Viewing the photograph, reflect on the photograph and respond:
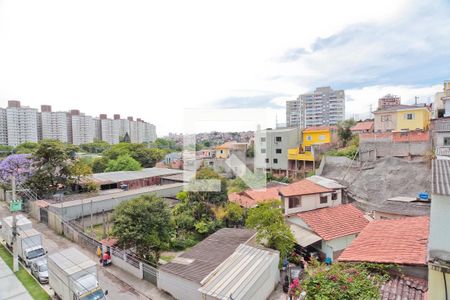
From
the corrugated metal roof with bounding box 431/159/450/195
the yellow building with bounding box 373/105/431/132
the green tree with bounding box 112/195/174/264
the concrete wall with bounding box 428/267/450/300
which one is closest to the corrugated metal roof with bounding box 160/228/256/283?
the green tree with bounding box 112/195/174/264

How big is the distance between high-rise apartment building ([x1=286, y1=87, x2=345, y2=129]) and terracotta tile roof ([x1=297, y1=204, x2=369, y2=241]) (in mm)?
51108

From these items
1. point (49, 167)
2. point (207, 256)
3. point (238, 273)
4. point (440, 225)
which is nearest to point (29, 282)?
point (207, 256)

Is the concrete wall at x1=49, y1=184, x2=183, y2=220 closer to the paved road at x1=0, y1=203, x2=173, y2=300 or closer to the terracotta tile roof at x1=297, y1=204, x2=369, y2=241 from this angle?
the paved road at x1=0, y1=203, x2=173, y2=300

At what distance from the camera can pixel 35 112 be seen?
56656 mm

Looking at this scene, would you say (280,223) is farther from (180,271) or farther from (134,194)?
(134,194)

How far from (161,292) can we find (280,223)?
189 inches

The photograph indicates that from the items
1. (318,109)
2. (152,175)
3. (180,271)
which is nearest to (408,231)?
(180,271)

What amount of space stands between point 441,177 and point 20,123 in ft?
228

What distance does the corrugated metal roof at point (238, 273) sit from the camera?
6691mm

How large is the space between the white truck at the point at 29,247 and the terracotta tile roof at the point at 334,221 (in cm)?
1110

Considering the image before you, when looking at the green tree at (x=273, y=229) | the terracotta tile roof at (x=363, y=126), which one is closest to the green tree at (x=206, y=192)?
the green tree at (x=273, y=229)

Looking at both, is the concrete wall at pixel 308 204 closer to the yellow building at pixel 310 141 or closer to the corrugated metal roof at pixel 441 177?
the corrugated metal roof at pixel 441 177

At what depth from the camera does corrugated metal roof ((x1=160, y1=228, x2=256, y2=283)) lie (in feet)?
26.3

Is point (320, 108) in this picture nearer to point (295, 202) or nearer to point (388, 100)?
point (388, 100)
